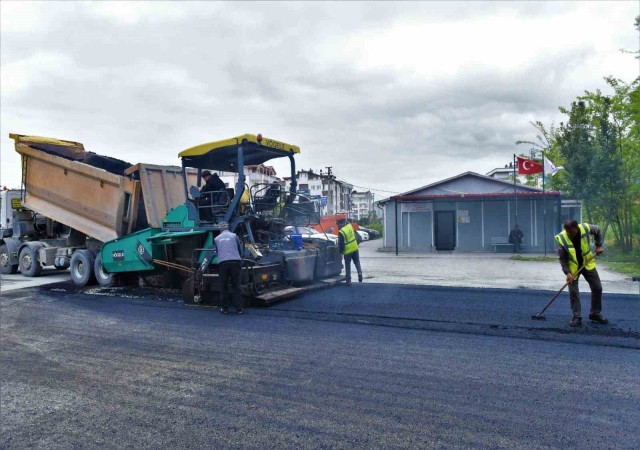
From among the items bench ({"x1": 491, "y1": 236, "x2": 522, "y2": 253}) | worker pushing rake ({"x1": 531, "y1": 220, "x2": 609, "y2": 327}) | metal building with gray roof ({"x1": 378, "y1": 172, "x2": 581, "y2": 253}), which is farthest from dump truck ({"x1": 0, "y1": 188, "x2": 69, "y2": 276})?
bench ({"x1": 491, "y1": 236, "x2": 522, "y2": 253})

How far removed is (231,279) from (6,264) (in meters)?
9.10

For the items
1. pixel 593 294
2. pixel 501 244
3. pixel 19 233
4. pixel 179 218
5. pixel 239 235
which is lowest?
pixel 593 294

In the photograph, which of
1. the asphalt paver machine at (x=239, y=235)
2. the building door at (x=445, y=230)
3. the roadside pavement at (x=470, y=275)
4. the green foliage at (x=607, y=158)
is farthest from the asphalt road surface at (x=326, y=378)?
the building door at (x=445, y=230)

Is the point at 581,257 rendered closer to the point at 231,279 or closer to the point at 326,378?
the point at 326,378

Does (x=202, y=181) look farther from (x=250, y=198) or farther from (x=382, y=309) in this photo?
(x=382, y=309)

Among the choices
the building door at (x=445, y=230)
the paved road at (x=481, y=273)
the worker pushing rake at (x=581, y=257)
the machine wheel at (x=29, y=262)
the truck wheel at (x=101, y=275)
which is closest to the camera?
the worker pushing rake at (x=581, y=257)

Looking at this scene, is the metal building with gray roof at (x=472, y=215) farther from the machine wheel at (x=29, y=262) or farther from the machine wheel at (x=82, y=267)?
the machine wheel at (x=29, y=262)

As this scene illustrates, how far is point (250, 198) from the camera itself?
27.5ft

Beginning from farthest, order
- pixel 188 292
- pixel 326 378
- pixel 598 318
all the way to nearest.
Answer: pixel 188 292, pixel 598 318, pixel 326 378

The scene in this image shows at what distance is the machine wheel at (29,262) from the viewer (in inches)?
500

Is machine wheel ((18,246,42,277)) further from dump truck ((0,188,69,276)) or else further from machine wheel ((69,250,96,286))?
machine wheel ((69,250,96,286))

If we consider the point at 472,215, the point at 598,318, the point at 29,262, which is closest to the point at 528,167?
the point at 472,215

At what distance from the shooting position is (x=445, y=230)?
75.4 ft

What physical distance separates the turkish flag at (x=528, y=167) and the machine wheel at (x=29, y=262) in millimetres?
17485
